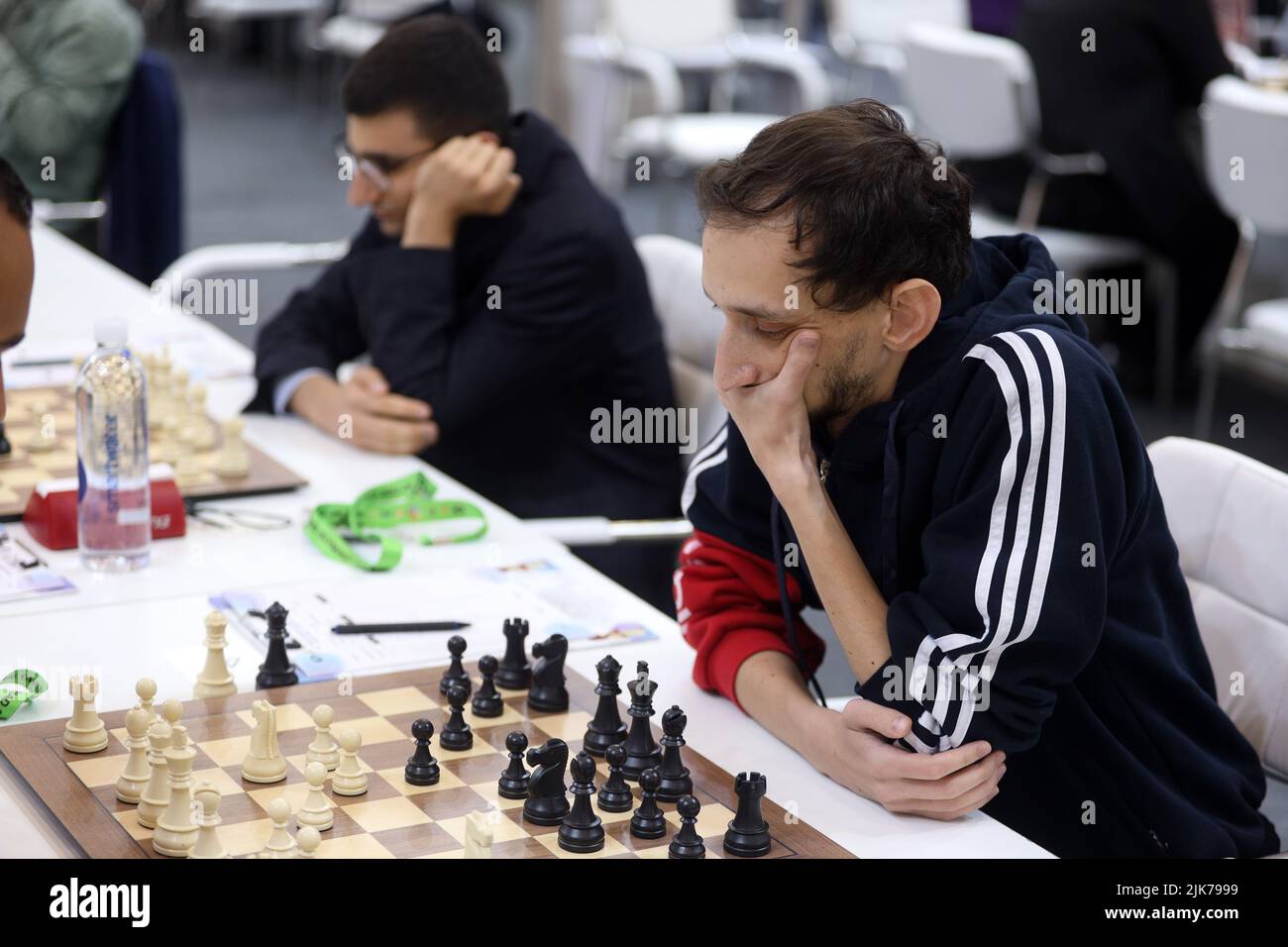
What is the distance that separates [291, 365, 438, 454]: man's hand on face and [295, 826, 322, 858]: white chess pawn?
1.17 meters

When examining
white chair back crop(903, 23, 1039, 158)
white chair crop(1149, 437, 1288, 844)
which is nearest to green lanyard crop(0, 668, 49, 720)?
white chair crop(1149, 437, 1288, 844)

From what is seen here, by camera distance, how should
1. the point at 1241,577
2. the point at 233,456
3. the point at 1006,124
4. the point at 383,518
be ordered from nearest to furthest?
1. the point at 1241,577
2. the point at 383,518
3. the point at 233,456
4. the point at 1006,124

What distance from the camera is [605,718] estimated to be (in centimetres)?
156

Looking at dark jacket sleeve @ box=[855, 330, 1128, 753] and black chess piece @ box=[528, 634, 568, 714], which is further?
black chess piece @ box=[528, 634, 568, 714]

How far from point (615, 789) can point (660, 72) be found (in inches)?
185

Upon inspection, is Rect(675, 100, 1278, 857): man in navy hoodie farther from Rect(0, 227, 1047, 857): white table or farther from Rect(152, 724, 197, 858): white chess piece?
Rect(152, 724, 197, 858): white chess piece

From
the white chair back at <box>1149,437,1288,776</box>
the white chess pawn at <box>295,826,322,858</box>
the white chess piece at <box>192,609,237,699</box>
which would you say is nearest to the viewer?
the white chess pawn at <box>295,826,322,858</box>

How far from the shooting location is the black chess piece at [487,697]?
1.61 metres

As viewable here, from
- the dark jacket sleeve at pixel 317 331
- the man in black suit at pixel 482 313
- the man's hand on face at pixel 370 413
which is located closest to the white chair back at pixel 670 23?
the dark jacket sleeve at pixel 317 331

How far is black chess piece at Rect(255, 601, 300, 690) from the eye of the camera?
1658 mm

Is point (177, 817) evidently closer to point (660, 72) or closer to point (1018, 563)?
point (1018, 563)

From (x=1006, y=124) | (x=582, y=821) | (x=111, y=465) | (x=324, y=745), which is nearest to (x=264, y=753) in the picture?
(x=324, y=745)

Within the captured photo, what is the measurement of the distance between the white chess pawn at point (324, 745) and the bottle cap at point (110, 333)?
28.1 inches
